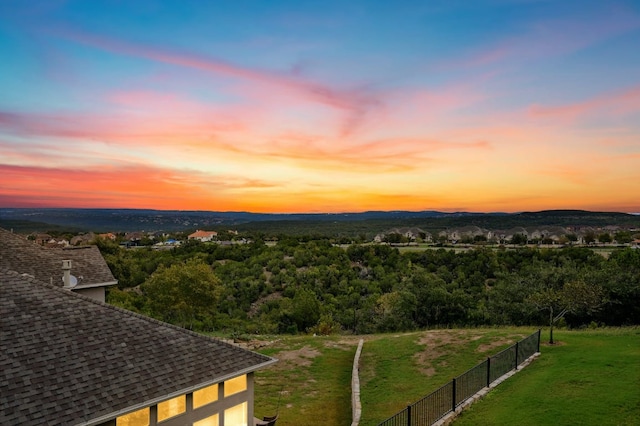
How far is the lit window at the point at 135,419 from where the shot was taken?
8.20m

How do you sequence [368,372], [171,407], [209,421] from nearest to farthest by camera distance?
[171,407] → [209,421] → [368,372]

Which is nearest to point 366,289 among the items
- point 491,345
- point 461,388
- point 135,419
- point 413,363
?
point 491,345

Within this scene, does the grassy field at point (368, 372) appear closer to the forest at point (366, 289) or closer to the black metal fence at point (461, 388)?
the black metal fence at point (461, 388)

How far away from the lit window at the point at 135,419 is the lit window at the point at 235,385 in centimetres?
200

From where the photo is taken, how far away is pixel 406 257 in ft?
226

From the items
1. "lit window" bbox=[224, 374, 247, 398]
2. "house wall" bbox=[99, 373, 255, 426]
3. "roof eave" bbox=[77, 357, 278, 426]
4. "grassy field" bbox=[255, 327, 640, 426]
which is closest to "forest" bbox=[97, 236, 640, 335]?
"grassy field" bbox=[255, 327, 640, 426]

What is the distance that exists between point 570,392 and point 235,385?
33.8 ft

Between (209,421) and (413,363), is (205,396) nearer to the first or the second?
(209,421)

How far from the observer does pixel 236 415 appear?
10.1 metres

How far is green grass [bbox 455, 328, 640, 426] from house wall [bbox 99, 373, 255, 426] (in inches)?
240

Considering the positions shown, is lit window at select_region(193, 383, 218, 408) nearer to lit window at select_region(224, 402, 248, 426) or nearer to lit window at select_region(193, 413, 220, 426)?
lit window at select_region(193, 413, 220, 426)

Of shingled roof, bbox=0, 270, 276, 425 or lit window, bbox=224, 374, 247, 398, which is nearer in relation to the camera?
shingled roof, bbox=0, 270, 276, 425

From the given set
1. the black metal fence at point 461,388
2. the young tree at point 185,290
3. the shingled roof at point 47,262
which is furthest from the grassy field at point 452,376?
the young tree at point 185,290

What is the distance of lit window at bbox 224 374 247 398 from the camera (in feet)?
33.0
